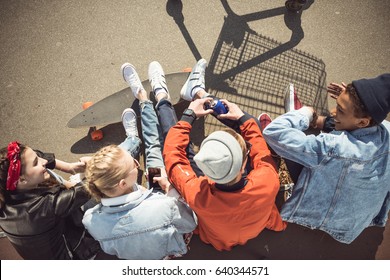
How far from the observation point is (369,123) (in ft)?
7.07

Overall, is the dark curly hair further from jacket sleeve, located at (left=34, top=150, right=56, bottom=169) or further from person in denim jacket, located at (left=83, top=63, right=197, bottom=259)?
jacket sleeve, located at (left=34, top=150, right=56, bottom=169)

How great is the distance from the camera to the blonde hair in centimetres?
216

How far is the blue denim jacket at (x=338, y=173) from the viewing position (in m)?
2.14

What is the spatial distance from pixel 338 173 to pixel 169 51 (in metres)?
2.75

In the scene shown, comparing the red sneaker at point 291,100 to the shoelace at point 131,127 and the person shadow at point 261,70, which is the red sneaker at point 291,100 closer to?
the person shadow at point 261,70

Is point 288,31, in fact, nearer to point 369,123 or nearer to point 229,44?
point 229,44

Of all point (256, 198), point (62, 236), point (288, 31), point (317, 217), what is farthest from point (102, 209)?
point (288, 31)

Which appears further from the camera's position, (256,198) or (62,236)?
(62,236)

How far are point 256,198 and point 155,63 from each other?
240 centimetres

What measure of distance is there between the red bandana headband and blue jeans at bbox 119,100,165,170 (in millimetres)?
1105

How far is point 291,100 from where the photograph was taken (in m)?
3.53

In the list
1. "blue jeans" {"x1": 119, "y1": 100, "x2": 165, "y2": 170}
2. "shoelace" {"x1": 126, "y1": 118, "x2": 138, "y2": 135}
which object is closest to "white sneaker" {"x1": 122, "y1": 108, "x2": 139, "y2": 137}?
"shoelace" {"x1": 126, "y1": 118, "x2": 138, "y2": 135}

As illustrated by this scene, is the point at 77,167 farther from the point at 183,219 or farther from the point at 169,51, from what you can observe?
the point at 169,51

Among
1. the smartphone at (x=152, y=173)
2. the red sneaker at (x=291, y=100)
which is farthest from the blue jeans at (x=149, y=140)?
the red sneaker at (x=291, y=100)
